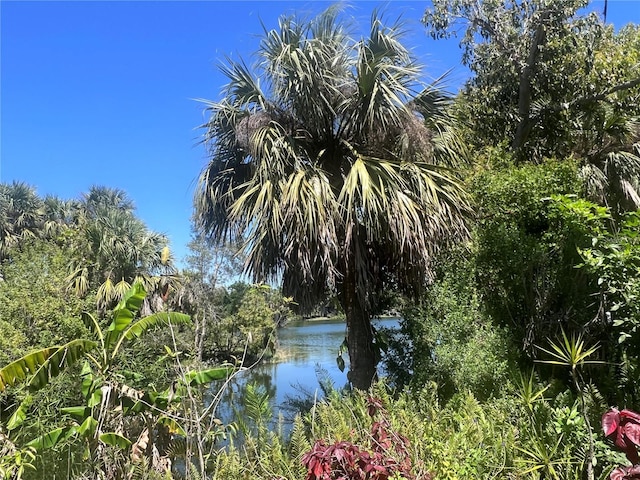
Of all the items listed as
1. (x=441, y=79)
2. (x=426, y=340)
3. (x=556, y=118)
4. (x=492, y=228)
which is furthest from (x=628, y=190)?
(x=426, y=340)

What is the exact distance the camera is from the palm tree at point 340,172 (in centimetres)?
540

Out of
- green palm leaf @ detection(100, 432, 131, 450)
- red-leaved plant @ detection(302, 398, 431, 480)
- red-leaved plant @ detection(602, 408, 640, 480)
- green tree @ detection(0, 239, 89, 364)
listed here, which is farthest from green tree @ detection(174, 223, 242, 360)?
red-leaved plant @ detection(602, 408, 640, 480)

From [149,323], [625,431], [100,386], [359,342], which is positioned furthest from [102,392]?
[625,431]

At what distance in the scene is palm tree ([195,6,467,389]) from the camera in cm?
540

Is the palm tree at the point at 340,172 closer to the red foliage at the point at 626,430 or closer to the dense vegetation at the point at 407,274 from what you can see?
the dense vegetation at the point at 407,274

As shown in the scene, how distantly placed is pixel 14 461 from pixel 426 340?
14.2 feet

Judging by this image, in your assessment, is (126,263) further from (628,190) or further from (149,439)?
(628,190)

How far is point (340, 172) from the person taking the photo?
20.3 ft

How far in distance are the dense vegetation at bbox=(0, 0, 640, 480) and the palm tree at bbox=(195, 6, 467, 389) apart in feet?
0.10

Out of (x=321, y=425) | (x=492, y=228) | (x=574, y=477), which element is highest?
(x=492, y=228)

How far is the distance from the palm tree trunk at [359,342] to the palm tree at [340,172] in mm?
14

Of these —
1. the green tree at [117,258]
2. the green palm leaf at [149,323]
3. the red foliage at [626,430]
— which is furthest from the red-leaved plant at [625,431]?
the green tree at [117,258]

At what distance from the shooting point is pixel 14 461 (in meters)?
3.86

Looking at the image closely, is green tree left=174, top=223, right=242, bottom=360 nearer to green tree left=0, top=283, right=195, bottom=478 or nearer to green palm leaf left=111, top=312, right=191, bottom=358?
green palm leaf left=111, top=312, right=191, bottom=358
